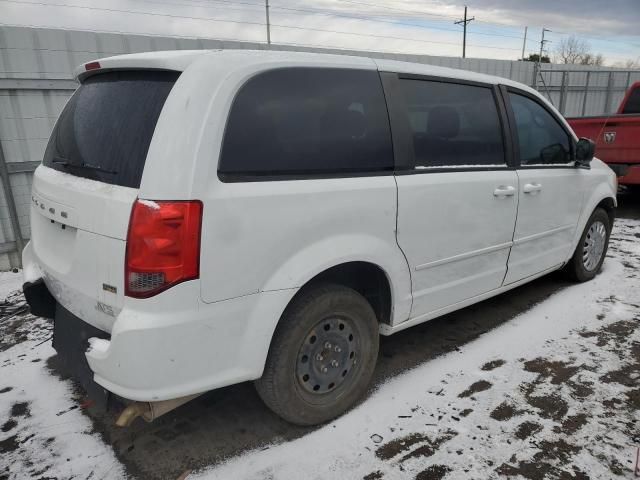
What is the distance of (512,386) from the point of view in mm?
2822

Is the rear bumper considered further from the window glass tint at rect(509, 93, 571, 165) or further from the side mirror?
the side mirror

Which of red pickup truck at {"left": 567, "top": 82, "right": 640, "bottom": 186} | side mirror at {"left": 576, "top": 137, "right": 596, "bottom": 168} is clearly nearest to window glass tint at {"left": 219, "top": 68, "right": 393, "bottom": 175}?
side mirror at {"left": 576, "top": 137, "right": 596, "bottom": 168}

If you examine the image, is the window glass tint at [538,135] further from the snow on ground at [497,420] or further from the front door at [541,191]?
the snow on ground at [497,420]

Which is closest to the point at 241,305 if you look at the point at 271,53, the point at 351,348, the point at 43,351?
the point at 351,348

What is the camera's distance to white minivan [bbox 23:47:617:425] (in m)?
1.86

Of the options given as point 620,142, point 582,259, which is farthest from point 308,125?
point 620,142

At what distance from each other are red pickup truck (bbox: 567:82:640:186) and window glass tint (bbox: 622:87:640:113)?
175 cm

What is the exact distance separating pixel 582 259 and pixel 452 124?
2448mm

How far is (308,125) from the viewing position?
222cm

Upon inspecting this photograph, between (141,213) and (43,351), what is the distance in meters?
2.19

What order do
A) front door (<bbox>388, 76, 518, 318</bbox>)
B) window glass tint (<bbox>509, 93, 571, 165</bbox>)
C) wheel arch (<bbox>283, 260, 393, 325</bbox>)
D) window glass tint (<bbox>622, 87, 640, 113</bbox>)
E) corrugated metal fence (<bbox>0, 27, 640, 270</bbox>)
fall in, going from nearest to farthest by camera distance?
wheel arch (<bbox>283, 260, 393, 325</bbox>) < front door (<bbox>388, 76, 518, 318</bbox>) < window glass tint (<bbox>509, 93, 571, 165</bbox>) < corrugated metal fence (<bbox>0, 27, 640, 270</bbox>) < window glass tint (<bbox>622, 87, 640, 113</bbox>)

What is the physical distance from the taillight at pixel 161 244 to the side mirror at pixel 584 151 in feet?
11.4

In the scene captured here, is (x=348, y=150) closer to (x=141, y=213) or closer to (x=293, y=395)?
(x=141, y=213)

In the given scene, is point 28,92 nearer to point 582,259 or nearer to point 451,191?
point 451,191
